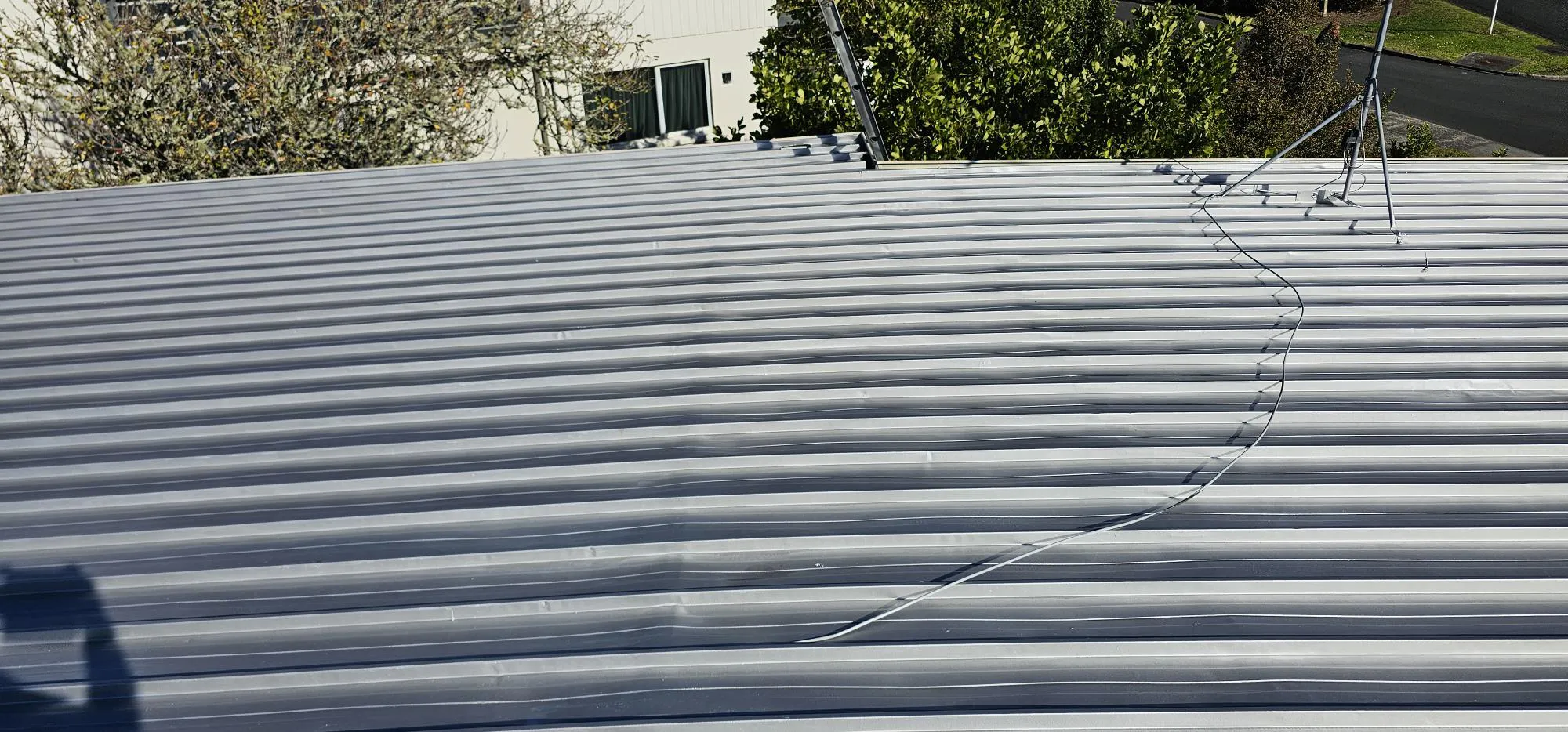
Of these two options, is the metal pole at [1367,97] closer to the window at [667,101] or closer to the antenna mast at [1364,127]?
the antenna mast at [1364,127]

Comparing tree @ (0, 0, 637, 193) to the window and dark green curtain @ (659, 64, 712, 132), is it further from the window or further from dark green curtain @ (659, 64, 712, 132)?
dark green curtain @ (659, 64, 712, 132)

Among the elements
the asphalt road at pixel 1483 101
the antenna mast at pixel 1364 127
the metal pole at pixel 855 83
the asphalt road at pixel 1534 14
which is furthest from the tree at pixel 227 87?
the asphalt road at pixel 1534 14

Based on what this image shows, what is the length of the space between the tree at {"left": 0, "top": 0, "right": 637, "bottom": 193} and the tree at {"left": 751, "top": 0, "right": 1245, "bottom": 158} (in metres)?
4.26

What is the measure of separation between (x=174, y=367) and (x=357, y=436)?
121 cm

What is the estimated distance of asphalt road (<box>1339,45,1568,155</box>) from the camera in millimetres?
22622

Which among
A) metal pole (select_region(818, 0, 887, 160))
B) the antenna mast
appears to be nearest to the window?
metal pole (select_region(818, 0, 887, 160))

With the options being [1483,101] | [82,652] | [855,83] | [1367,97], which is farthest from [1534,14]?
[82,652]

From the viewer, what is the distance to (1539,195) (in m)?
5.86

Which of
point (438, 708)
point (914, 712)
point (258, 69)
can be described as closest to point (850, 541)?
point (914, 712)

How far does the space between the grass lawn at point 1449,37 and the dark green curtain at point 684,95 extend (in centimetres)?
2185

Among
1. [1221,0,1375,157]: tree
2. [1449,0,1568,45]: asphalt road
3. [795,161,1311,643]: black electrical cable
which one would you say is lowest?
[795,161,1311,643]: black electrical cable

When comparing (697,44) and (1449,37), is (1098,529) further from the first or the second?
(1449,37)

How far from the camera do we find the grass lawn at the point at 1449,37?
96.4 feet

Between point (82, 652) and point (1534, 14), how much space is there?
43.9 m
